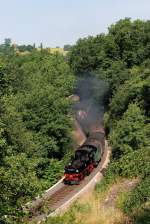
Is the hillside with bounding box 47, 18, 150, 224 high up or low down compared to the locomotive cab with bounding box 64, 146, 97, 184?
up

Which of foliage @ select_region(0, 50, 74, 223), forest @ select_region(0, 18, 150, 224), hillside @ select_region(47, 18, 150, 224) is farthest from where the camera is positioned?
hillside @ select_region(47, 18, 150, 224)

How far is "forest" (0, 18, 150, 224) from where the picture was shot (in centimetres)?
2025

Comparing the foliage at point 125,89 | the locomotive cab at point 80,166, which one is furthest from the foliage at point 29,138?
the foliage at point 125,89

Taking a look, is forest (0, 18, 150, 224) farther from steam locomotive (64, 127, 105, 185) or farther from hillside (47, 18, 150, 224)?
steam locomotive (64, 127, 105, 185)

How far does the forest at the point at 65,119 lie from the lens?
20.2m

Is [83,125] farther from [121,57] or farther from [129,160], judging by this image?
[129,160]

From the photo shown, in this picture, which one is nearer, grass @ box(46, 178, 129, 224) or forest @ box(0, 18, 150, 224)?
forest @ box(0, 18, 150, 224)

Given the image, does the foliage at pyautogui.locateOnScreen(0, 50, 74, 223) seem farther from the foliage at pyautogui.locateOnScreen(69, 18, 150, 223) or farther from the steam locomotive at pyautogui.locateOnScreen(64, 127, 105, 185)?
the foliage at pyautogui.locateOnScreen(69, 18, 150, 223)

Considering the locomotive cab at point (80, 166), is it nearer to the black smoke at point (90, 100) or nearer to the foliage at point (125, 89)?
the foliage at point (125, 89)

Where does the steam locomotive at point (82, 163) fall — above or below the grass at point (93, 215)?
below

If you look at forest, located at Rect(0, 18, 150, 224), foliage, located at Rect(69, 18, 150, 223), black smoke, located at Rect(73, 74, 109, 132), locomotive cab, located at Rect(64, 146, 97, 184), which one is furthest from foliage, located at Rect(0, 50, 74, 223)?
black smoke, located at Rect(73, 74, 109, 132)

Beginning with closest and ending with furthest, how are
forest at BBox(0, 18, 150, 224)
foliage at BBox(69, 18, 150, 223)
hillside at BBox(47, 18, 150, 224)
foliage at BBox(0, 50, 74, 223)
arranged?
foliage at BBox(0, 50, 74, 223)
forest at BBox(0, 18, 150, 224)
hillside at BBox(47, 18, 150, 224)
foliage at BBox(69, 18, 150, 223)

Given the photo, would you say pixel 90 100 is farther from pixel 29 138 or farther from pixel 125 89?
pixel 29 138

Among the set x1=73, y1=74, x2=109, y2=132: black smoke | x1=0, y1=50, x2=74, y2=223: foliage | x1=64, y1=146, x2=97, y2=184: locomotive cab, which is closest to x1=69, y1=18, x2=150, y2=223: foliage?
x1=73, y1=74, x2=109, y2=132: black smoke
